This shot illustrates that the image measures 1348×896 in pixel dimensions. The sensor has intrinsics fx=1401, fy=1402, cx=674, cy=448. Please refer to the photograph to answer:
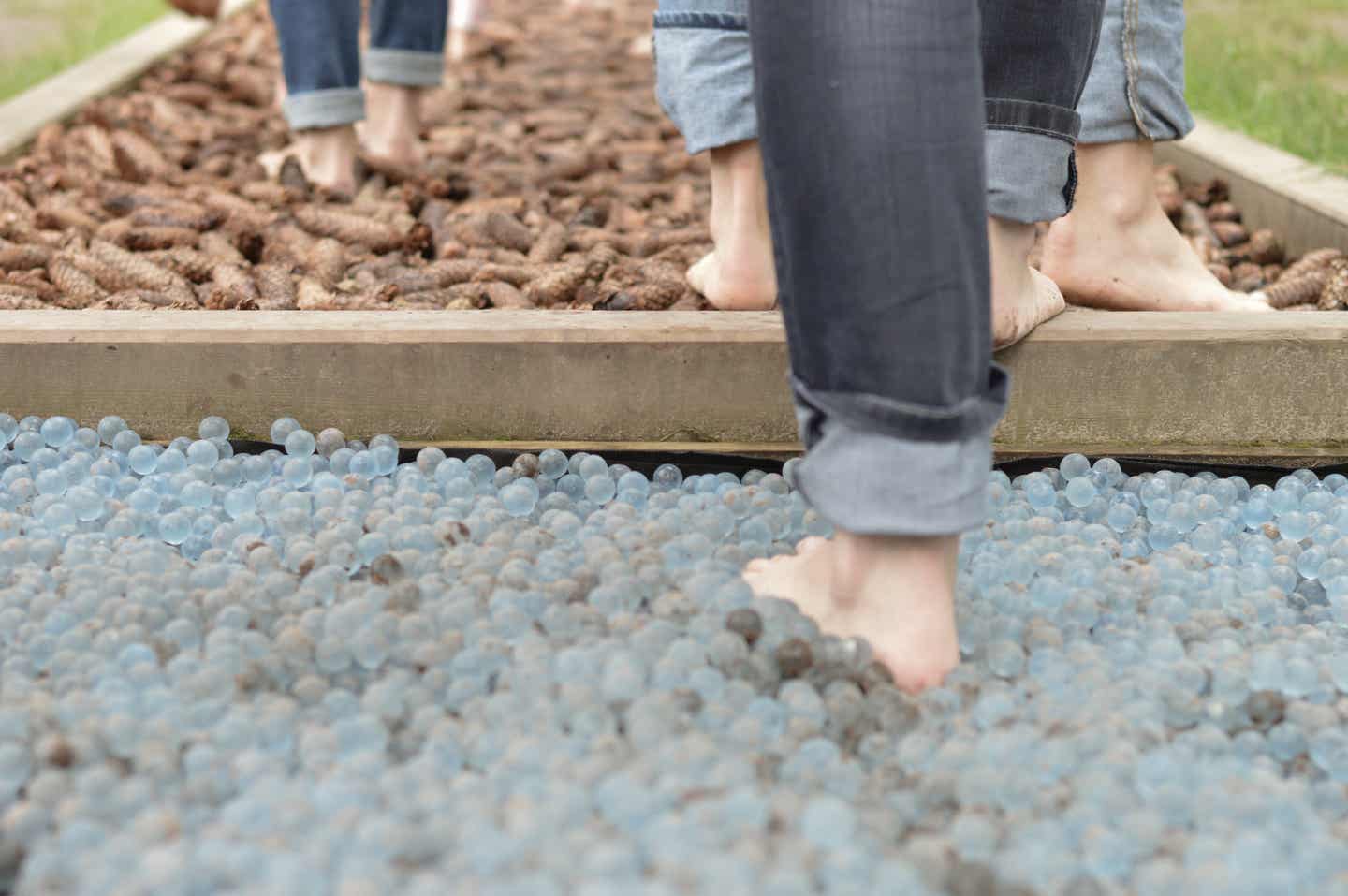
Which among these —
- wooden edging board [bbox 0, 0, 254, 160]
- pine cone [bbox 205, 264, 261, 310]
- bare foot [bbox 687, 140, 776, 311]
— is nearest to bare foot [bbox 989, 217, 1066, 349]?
bare foot [bbox 687, 140, 776, 311]

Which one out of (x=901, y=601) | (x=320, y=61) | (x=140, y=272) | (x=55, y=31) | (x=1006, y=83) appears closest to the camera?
(x=901, y=601)

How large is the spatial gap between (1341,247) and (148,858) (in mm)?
2035

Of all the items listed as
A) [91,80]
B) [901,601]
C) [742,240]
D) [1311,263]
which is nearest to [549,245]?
[742,240]

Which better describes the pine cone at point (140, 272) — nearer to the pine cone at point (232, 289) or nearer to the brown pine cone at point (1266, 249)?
the pine cone at point (232, 289)

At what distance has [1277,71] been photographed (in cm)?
368

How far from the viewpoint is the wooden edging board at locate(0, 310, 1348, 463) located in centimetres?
175

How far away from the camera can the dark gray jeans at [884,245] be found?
1.05 m

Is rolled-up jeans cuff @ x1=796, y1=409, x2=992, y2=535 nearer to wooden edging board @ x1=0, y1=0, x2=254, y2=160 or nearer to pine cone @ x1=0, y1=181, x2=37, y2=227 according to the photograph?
pine cone @ x1=0, y1=181, x2=37, y2=227

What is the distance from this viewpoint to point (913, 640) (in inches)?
47.4

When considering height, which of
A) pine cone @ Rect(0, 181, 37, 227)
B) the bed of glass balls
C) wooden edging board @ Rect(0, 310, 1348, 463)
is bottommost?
the bed of glass balls

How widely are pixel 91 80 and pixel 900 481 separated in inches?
134

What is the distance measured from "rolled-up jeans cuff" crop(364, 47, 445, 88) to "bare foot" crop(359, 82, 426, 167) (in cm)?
2

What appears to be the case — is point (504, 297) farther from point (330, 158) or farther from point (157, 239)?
point (330, 158)

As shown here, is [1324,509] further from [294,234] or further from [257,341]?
[294,234]
